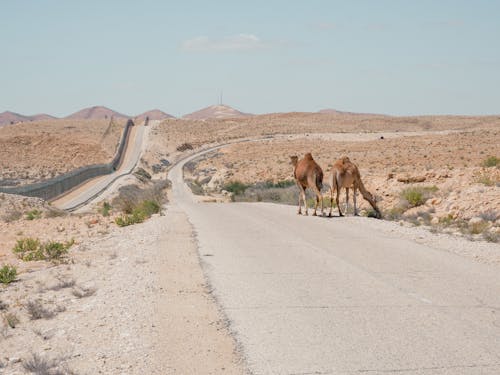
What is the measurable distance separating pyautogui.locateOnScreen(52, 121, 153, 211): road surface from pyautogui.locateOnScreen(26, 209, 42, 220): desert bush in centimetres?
1093

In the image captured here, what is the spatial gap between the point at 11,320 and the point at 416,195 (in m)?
14.6

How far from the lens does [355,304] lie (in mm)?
8680

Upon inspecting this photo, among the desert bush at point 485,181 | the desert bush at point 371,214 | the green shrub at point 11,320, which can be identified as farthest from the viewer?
the desert bush at point 485,181

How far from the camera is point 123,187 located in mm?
59625

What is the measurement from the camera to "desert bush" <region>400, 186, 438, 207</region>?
21078 mm

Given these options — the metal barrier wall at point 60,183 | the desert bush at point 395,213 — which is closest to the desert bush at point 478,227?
the desert bush at point 395,213

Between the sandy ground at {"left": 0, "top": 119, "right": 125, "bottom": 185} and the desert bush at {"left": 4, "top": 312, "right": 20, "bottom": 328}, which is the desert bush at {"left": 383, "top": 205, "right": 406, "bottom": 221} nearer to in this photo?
the desert bush at {"left": 4, "top": 312, "right": 20, "bottom": 328}

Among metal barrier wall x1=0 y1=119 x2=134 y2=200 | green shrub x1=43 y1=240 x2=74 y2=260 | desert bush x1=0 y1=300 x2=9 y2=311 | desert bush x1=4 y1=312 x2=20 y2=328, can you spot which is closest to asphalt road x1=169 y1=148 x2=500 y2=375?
desert bush x1=4 y1=312 x2=20 y2=328

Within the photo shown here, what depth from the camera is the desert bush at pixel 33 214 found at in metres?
31.4

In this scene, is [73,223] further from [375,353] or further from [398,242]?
[375,353]

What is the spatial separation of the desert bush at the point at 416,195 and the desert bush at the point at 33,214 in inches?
706

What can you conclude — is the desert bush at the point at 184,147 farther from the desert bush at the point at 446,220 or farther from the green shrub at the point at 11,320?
the green shrub at the point at 11,320

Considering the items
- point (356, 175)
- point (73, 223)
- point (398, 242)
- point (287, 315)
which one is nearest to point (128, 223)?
point (73, 223)

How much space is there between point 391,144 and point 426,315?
3102 inches
